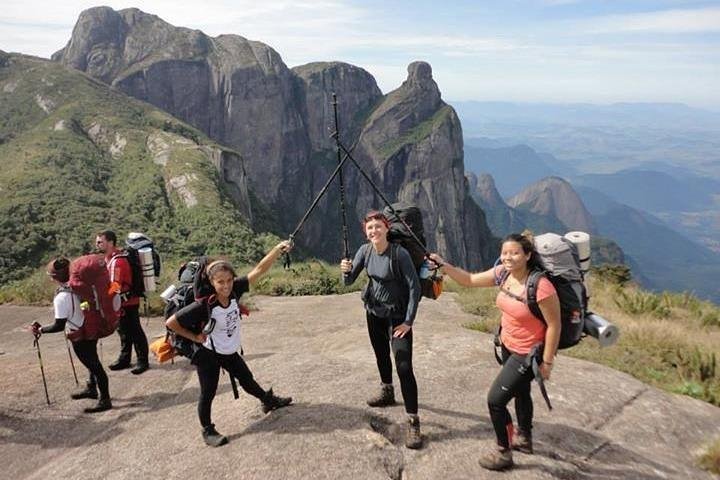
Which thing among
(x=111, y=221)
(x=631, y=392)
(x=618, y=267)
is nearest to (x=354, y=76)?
(x=111, y=221)

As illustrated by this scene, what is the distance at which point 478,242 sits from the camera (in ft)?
483

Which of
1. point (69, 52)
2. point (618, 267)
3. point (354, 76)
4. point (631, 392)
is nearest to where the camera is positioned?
point (631, 392)

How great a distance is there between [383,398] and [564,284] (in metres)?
2.63

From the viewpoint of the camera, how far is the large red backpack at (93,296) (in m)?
6.95

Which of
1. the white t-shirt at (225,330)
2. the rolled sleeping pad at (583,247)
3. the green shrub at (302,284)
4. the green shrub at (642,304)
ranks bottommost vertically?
the green shrub at (642,304)

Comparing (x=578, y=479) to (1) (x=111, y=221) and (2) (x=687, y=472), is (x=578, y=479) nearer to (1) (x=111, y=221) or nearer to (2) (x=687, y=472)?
(2) (x=687, y=472)

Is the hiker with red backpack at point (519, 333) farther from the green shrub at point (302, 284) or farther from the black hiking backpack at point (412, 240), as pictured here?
the green shrub at point (302, 284)

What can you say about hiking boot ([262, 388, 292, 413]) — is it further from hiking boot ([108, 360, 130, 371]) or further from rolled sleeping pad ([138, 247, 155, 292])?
hiking boot ([108, 360, 130, 371])

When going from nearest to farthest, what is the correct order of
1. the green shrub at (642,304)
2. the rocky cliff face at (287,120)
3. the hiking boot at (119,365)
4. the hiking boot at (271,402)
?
the hiking boot at (271,402)
the hiking boot at (119,365)
the green shrub at (642,304)
the rocky cliff face at (287,120)

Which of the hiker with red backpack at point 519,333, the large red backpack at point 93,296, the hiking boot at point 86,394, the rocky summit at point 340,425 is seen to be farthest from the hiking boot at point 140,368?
the hiker with red backpack at point 519,333

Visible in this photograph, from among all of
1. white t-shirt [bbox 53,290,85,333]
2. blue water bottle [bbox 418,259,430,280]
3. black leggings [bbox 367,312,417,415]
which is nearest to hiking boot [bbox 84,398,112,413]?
white t-shirt [bbox 53,290,85,333]

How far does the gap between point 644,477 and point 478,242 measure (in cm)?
14537

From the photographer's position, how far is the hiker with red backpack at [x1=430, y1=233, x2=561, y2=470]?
4684 mm

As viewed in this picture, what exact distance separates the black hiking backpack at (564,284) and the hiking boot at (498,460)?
1216 millimetres
